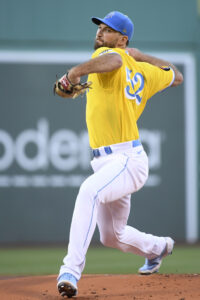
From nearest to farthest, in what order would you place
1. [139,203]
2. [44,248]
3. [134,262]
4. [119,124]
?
[119,124] < [134,262] < [44,248] < [139,203]

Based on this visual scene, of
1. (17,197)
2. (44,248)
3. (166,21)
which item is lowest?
(44,248)

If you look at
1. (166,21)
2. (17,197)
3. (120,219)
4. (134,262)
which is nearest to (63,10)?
(166,21)

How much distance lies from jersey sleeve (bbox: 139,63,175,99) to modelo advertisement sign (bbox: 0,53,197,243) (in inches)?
187

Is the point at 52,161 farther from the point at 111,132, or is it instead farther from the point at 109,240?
the point at 111,132

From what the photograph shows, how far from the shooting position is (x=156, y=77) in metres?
4.10

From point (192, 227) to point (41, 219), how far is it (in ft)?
7.34

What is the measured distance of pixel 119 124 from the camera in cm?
375

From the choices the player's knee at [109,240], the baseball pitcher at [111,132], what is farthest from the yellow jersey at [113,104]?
the player's knee at [109,240]

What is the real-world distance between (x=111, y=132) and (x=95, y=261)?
319cm

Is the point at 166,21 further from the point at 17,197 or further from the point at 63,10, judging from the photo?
the point at 17,197

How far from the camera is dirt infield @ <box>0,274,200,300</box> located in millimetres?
3636

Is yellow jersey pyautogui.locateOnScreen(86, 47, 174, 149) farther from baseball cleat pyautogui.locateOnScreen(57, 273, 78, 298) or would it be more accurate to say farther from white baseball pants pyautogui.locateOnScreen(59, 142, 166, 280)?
baseball cleat pyautogui.locateOnScreen(57, 273, 78, 298)

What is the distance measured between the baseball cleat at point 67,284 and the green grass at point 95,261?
6.98 feet

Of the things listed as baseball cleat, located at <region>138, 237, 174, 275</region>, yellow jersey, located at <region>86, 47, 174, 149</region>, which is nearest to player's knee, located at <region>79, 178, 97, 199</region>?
yellow jersey, located at <region>86, 47, 174, 149</region>
